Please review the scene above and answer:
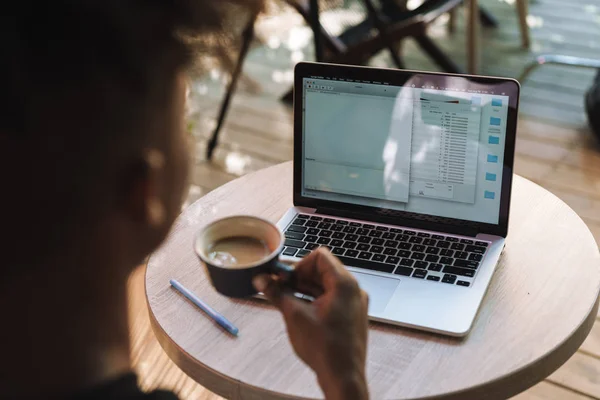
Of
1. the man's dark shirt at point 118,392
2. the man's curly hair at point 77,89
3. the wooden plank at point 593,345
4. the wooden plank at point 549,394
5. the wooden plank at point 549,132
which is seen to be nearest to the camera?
the man's curly hair at point 77,89

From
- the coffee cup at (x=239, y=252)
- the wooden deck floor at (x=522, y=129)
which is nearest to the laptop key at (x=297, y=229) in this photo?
the coffee cup at (x=239, y=252)

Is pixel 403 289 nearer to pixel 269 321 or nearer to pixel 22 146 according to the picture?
pixel 269 321

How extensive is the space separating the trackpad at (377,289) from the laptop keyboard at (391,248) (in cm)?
2

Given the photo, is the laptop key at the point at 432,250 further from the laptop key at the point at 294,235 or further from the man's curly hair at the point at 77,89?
the man's curly hair at the point at 77,89

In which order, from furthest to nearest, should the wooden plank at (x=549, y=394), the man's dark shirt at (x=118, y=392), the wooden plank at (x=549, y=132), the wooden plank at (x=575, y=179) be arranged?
the wooden plank at (x=549, y=132) → the wooden plank at (x=575, y=179) → the wooden plank at (x=549, y=394) → the man's dark shirt at (x=118, y=392)

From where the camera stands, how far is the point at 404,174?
1.26m

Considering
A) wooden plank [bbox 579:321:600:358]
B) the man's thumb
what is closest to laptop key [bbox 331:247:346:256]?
the man's thumb

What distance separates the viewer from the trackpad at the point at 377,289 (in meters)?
1.08

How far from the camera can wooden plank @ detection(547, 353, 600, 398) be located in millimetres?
1684

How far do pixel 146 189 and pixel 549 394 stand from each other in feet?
4.42

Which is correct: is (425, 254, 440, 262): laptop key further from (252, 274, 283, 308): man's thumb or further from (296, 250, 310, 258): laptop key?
(252, 274, 283, 308): man's thumb

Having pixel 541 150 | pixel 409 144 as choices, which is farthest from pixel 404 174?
pixel 541 150

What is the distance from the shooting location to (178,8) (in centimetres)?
55

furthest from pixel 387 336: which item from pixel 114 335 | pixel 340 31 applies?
pixel 340 31
